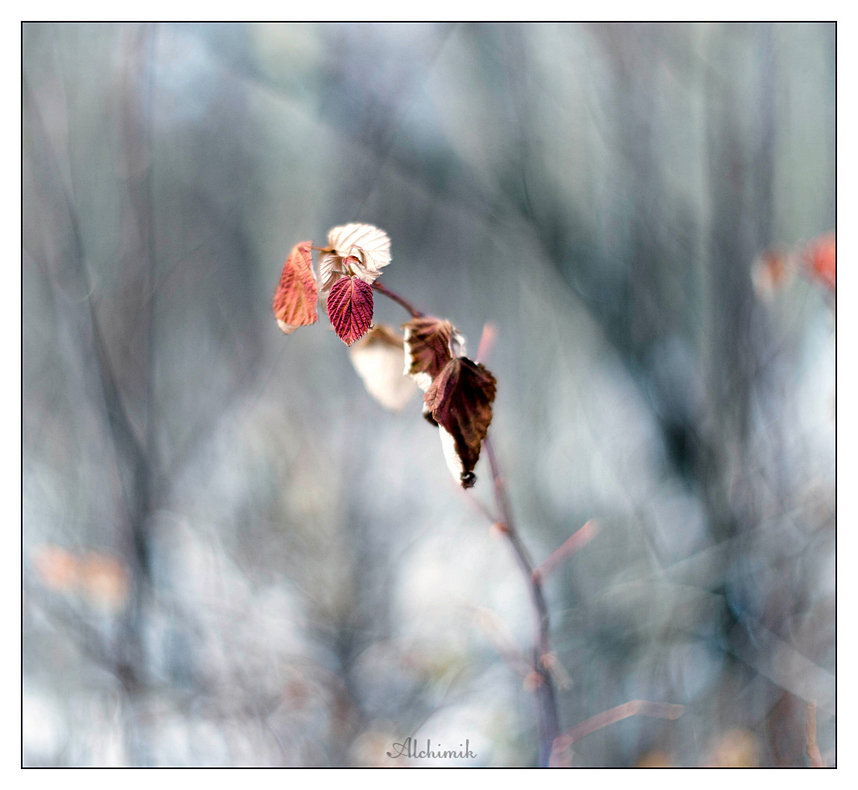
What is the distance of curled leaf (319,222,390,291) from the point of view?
18 centimetres

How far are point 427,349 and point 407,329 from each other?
11 mm

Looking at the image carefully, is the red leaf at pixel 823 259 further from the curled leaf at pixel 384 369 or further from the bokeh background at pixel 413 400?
the curled leaf at pixel 384 369

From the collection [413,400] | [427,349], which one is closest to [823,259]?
[413,400]

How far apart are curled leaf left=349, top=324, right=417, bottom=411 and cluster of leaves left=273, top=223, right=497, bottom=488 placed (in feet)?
0.16

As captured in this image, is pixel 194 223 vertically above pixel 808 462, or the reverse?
pixel 194 223

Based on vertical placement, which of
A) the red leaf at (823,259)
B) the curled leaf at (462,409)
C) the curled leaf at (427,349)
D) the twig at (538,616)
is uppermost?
the red leaf at (823,259)

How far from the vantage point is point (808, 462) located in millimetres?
609

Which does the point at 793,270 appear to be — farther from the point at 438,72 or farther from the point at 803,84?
the point at 438,72

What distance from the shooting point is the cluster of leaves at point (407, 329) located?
17 cm

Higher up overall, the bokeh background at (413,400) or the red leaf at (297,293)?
the bokeh background at (413,400)

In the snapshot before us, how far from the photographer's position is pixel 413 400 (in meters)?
0.63

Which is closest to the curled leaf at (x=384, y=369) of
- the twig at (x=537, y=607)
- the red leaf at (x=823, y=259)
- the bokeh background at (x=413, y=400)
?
the twig at (x=537, y=607)
